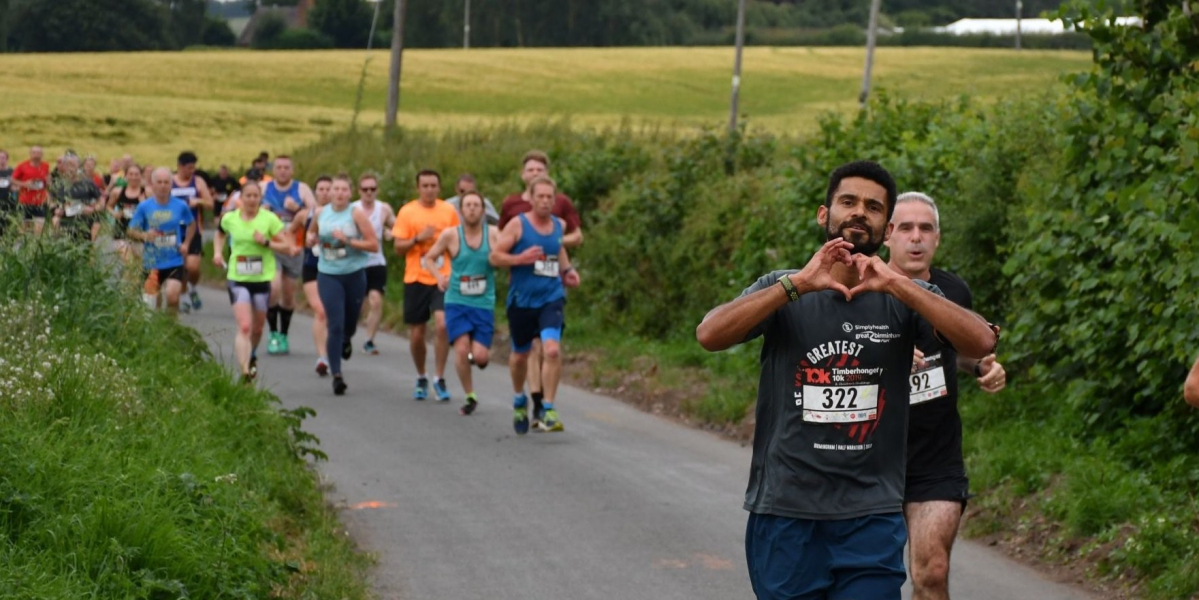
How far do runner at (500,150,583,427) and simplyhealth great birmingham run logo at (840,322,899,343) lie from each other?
828 centimetres

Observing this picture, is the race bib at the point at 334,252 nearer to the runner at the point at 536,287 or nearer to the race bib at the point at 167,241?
the race bib at the point at 167,241

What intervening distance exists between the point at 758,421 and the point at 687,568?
12.1ft

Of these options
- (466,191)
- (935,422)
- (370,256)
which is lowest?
(370,256)

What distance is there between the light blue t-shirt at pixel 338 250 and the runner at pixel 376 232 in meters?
0.38

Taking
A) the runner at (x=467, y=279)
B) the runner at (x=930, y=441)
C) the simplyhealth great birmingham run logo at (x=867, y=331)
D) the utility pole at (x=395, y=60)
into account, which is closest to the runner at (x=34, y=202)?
the runner at (x=467, y=279)

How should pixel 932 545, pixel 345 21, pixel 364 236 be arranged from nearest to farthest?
pixel 932 545 < pixel 364 236 < pixel 345 21

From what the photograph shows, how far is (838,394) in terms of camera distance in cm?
491

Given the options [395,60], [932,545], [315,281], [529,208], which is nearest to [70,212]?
[529,208]

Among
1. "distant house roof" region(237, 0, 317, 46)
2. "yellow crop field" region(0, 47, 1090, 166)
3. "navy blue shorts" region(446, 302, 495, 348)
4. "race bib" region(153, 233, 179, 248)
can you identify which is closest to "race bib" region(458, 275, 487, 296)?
"navy blue shorts" region(446, 302, 495, 348)

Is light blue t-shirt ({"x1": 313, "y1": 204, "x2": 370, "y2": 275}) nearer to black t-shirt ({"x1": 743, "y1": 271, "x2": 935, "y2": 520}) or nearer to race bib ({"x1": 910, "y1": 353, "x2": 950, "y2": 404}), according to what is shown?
race bib ({"x1": 910, "y1": 353, "x2": 950, "y2": 404})

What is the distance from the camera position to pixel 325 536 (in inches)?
349

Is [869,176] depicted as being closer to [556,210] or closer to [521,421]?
→ [521,421]

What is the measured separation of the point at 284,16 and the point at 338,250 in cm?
10664

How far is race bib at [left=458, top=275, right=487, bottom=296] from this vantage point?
13.9 m
